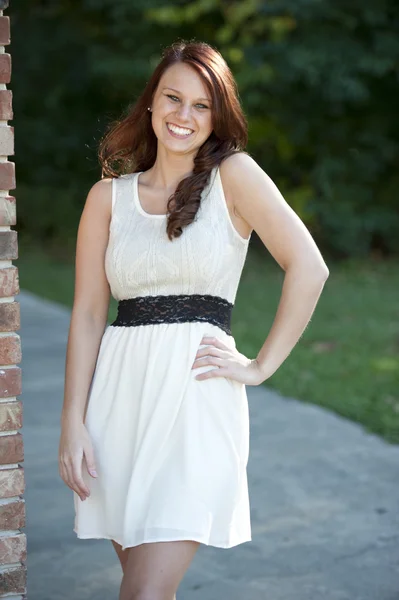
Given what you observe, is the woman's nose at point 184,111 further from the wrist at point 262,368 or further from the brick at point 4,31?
the wrist at point 262,368

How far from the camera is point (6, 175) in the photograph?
2.46 metres

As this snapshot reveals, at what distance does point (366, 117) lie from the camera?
16.7m

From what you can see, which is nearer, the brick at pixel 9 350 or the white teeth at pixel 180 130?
the brick at pixel 9 350

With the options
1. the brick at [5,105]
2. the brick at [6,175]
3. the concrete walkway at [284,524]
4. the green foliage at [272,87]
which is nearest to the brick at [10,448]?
the brick at [6,175]

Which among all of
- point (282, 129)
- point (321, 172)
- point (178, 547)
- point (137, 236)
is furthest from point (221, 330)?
point (282, 129)

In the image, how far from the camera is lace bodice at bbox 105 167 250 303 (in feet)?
8.88

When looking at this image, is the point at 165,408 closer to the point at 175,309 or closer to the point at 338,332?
the point at 175,309

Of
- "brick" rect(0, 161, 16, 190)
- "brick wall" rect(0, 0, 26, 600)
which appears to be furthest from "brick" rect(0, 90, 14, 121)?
"brick" rect(0, 161, 16, 190)

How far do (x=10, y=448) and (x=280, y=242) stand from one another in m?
0.89

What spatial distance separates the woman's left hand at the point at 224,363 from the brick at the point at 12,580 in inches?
26.7

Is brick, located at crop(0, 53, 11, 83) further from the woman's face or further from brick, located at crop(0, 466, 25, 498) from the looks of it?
brick, located at crop(0, 466, 25, 498)

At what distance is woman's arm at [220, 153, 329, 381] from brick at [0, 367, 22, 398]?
2.20ft

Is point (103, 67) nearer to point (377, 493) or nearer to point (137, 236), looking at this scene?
point (377, 493)

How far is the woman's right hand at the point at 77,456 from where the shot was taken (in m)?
2.72
